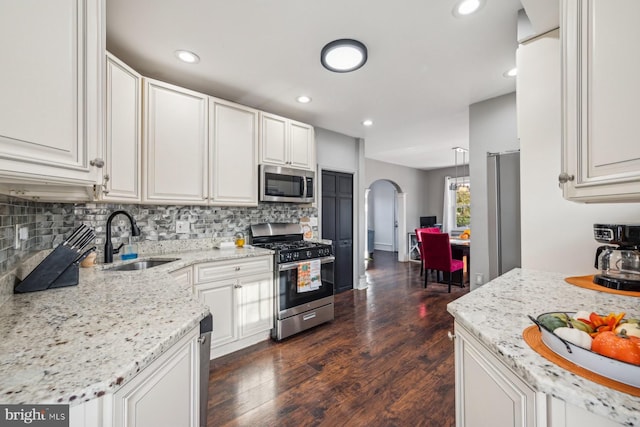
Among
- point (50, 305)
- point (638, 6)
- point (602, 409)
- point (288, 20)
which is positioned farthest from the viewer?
Answer: point (288, 20)

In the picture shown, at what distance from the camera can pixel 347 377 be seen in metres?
2.04

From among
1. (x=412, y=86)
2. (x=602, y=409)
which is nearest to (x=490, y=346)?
(x=602, y=409)

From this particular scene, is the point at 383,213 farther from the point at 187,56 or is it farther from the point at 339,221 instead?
the point at 187,56

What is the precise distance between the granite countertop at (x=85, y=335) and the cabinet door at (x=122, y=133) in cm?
80

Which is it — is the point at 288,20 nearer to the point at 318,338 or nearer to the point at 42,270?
the point at 42,270

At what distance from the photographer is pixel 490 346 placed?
0.78 meters

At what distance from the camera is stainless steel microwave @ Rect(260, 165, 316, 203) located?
2.89 m

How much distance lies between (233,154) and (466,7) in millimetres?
2177

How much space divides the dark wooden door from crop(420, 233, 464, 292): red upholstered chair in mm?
1287

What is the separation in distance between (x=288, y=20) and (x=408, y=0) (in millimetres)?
747

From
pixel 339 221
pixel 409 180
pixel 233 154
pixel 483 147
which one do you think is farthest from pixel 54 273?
pixel 409 180

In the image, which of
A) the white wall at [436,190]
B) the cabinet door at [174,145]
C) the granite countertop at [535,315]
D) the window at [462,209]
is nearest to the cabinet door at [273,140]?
the cabinet door at [174,145]

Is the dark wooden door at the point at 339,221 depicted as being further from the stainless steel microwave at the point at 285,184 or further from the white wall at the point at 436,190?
the white wall at the point at 436,190

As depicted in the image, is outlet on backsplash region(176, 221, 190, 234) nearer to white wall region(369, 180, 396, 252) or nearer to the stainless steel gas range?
the stainless steel gas range
